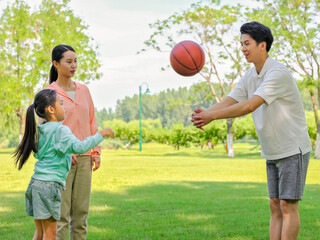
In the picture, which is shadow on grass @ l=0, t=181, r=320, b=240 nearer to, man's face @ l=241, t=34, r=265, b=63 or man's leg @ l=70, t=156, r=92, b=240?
man's leg @ l=70, t=156, r=92, b=240

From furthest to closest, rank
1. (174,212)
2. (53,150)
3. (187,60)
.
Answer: (174,212) → (187,60) → (53,150)

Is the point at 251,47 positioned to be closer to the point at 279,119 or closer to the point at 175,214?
the point at 279,119

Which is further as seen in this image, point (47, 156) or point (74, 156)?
point (74, 156)

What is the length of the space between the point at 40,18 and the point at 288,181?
35.3 meters

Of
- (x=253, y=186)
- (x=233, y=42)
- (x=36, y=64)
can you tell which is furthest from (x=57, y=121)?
(x=36, y=64)

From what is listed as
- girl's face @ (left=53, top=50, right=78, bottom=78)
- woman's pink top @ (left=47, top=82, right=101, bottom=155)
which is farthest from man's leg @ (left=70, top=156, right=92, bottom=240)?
girl's face @ (left=53, top=50, right=78, bottom=78)

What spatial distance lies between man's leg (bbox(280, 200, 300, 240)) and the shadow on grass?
1.56 meters

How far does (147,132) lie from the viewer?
57125mm

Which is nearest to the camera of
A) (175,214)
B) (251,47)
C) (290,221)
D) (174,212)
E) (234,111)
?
(234,111)

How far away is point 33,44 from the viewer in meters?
36.2

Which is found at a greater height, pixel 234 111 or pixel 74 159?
pixel 234 111

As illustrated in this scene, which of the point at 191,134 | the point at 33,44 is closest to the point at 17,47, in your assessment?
the point at 33,44

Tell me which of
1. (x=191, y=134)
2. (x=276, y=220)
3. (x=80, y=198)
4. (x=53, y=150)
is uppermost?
(x=53, y=150)

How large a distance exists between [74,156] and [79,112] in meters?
0.43
